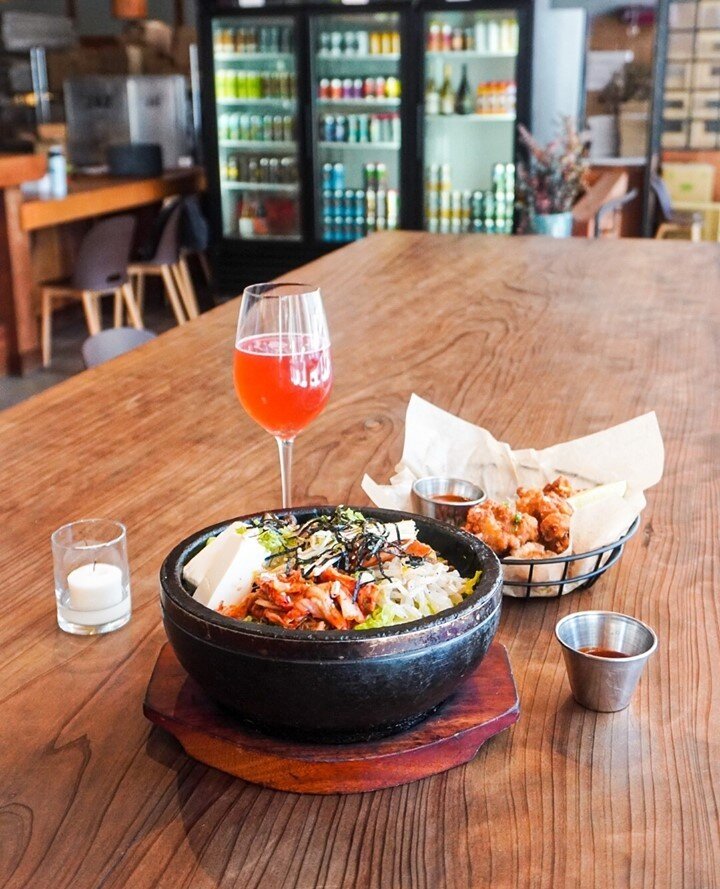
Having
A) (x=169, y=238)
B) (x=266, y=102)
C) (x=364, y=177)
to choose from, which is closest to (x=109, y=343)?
(x=169, y=238)

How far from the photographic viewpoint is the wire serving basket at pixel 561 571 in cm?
95

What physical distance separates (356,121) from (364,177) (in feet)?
1.23

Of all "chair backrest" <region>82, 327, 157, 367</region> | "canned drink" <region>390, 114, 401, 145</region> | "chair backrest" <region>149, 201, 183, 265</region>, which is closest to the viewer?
"chair backrest" <region>82, 327, 157, 367</region>

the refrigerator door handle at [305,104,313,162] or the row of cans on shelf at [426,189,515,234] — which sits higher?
the refrigerator door handle at [305,104,313,162]

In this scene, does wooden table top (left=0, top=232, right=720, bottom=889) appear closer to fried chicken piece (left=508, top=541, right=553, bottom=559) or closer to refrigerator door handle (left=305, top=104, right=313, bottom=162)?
fried chicken piece (left=508, top=541, right=553, bottom=559)

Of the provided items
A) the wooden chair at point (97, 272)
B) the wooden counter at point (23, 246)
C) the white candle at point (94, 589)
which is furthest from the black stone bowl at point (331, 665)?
the wooden counter at point (23, 246)

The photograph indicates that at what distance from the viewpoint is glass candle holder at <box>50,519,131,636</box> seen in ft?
3.10

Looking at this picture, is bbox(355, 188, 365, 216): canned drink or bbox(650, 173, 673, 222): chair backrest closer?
bbox(355, 188, 365, 216): canned drink

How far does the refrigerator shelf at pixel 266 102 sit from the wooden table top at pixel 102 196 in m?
0.53

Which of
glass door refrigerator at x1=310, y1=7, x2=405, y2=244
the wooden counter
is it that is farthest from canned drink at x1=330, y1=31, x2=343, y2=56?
the wooden counter

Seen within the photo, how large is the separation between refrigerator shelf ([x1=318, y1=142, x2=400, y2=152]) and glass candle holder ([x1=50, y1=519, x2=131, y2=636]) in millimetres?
6139

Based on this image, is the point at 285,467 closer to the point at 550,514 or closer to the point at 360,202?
the point at 550,514

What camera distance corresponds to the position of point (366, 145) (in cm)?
682

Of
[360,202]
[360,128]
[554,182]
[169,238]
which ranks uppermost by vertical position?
[360,128]
